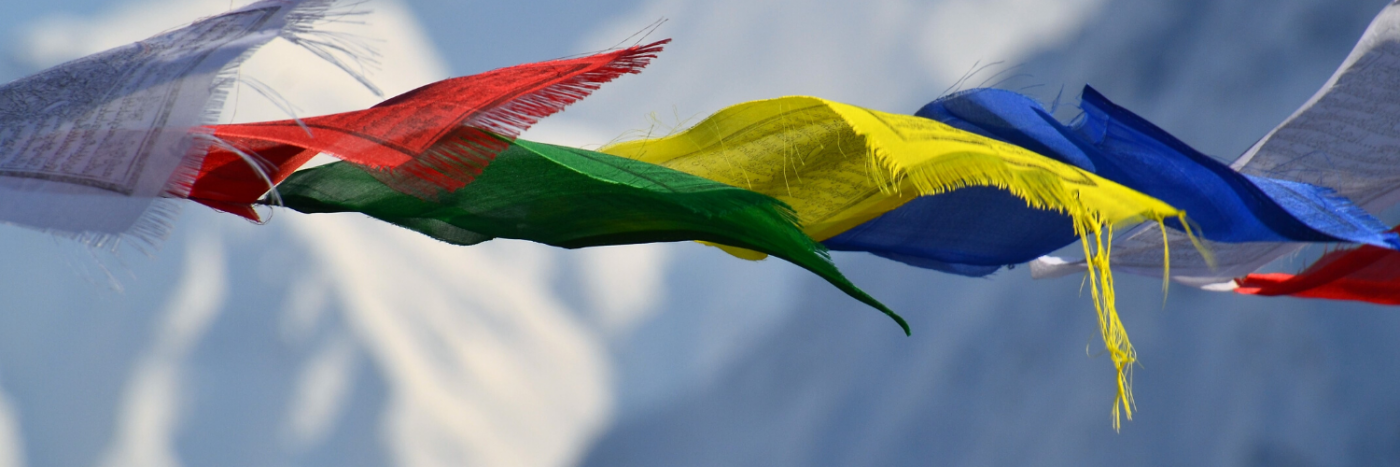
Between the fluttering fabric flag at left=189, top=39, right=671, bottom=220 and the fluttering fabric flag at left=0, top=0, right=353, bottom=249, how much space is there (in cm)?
9

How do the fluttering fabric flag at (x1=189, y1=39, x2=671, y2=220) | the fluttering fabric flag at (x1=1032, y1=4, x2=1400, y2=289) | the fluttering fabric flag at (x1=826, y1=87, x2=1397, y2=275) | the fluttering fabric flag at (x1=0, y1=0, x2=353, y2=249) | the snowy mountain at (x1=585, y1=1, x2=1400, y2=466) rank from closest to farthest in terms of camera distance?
the fluttering fabric flag at (x1=0, y1=0, x2=353, y2=249) → the fluttering fabric flag at (x1=189, y1=39, x2=671, y2=220) → the fluttering fabric flag at (x1=826, y1=87, x2=1397, y2=275) → the fluttering fabric flag at (x1=1032, y1=4, x2=1400, y2=289) → the snowy mountain at (x1=585, y1=1, x2=1400, y2=466)

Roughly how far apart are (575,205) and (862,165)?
15.3 inches

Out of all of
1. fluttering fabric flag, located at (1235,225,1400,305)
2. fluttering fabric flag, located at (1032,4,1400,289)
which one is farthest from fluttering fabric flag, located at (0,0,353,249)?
fluttering fabric flag, located at (1235,225,1400,305)

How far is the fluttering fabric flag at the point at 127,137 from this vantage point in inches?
33.4

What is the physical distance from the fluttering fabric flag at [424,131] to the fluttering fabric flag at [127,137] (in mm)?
87

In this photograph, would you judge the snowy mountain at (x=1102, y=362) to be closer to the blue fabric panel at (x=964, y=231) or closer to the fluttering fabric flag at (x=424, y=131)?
the blue fabric panel at (x=964, y=231)

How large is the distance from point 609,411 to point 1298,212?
3414mm

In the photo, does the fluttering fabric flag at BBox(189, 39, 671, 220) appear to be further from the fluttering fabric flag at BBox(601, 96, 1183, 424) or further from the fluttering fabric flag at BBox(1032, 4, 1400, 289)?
the fluttering fabric flag at BBox(1032, 4, 1400, 289)

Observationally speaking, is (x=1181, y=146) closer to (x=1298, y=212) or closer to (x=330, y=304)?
(x=1298, y=212)

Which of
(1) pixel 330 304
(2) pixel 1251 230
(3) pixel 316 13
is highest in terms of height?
(3) pixel 316 13

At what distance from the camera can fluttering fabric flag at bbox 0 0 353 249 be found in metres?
0.85

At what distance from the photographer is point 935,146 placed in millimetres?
965

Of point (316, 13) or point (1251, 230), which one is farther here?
point (1251, 230)

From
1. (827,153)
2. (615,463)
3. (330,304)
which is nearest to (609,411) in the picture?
(615,463)
